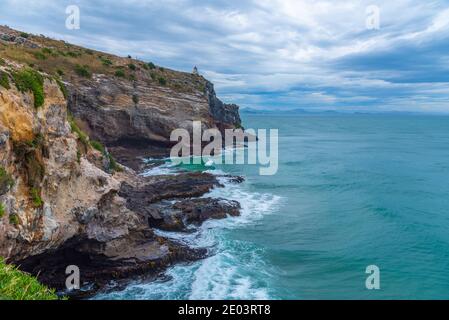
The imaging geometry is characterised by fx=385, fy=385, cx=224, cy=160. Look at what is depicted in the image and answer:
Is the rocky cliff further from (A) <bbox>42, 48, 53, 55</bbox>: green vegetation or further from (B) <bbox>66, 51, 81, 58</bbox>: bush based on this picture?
(B) <bbox>66, 51, 81, 58</bbox>: bush

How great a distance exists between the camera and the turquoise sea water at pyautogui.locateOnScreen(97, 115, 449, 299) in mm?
20328

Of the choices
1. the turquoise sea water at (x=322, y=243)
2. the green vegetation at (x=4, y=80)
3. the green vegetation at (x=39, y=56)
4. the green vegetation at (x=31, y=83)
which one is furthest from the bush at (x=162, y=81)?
the green vegetation at (x=4, y=80)

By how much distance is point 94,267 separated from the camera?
21.0 meters

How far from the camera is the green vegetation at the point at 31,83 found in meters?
16.4

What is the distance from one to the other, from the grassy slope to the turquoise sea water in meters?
20.6

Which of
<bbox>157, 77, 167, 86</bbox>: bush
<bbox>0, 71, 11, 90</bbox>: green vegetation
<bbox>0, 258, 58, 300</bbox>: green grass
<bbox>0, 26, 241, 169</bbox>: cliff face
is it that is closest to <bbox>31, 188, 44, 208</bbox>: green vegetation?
<bbox>0, 71, 11, 90</bbox>: green vegetation

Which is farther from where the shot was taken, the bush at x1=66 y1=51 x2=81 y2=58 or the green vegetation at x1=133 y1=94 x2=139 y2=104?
the green vegetation at x1=133 y1=94 x2=139 y2=104

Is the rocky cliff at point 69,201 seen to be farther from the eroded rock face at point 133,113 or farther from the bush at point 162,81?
the bush at point 162,81

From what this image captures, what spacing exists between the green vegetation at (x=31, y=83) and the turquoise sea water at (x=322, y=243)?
9.83m

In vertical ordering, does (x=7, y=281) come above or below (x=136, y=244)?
above
